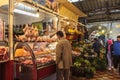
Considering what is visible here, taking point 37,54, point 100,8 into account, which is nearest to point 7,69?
point 37,54

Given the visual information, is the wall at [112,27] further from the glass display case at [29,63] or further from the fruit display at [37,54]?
the glass display case at [29,63]

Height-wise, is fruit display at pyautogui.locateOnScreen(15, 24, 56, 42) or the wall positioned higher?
the wall

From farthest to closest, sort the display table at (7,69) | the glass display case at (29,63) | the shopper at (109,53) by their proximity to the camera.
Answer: the shopper at (109,53), the glass display case at (29,63), the display table at (7,69)

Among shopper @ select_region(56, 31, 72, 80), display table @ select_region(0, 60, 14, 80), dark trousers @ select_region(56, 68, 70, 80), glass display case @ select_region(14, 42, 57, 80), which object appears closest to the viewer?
display table @ select_region(0, 60, 14, 80)

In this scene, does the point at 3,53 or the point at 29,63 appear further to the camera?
the point at 29,63

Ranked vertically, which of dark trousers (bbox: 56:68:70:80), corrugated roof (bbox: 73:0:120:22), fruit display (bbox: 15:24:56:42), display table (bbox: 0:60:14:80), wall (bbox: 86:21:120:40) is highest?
corrugated roof (bbox: 73:0:120:22)

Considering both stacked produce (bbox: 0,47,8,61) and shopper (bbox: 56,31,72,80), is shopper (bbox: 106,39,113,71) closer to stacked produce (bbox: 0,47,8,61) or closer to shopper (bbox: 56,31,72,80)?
shopper (bbox: 56,31,72,80)

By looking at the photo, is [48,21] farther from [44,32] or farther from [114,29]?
[114,29]

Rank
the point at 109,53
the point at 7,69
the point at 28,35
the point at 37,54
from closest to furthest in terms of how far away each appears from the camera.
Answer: the point at 7,69 < the point at 28,35 < the point at 37,54 < the point at 109,53

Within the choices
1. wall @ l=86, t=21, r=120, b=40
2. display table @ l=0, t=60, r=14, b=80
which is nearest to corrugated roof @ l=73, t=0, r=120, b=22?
wall @ l=86, t=21, r=120, b=40

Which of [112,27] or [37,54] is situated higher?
[112,27]

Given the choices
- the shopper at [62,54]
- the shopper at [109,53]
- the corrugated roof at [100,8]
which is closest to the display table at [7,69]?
the shopper at [62,54]

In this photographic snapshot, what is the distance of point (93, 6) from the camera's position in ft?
35.7

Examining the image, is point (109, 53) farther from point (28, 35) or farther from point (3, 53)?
point (3, 53)
